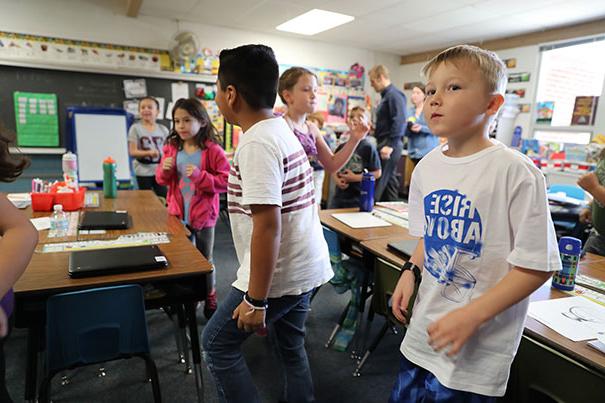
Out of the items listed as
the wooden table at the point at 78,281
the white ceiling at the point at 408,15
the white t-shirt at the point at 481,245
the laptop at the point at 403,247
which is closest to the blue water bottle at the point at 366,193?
the laptop at the point at 403,247

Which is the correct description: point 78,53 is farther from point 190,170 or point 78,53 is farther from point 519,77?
point 519,77

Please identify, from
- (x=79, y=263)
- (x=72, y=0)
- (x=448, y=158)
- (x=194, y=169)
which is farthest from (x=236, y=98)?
(x=72, y=0)

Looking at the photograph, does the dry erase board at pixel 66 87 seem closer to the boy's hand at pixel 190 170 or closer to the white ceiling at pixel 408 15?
the white ceiling at pixel 408 15

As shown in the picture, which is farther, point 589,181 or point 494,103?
point 589,181

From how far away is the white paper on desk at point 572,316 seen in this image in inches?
39.8

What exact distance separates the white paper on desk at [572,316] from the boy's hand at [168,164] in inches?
75.7

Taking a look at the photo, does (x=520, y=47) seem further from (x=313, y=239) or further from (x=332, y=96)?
(x=313, y=239)

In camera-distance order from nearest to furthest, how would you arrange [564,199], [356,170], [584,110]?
[356,170], [564,199], [584,110]

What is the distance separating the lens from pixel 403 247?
64.2 inches

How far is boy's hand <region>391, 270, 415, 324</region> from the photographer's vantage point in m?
1.03

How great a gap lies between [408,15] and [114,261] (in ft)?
14.4

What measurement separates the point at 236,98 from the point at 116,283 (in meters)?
0.71

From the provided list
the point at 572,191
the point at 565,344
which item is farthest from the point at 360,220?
the point at 572,191

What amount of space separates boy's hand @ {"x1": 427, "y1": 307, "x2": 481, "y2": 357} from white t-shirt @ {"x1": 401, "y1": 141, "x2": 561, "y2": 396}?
98 millimetres
